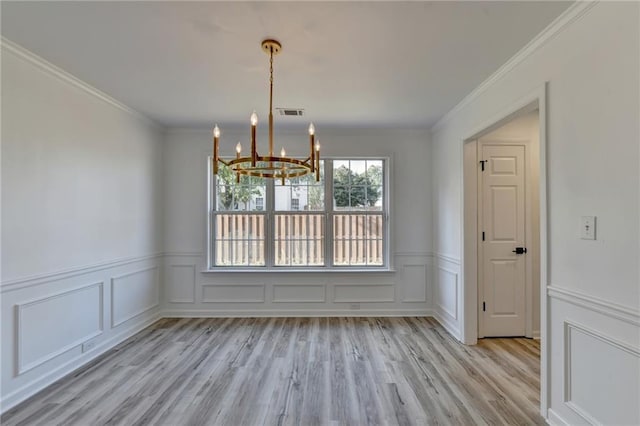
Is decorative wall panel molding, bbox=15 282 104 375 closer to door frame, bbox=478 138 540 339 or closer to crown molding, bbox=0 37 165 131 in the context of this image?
crown molding, bbox=0 37 165 131

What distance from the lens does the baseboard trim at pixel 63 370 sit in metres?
2.18

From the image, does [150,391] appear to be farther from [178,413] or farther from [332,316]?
[332,316]

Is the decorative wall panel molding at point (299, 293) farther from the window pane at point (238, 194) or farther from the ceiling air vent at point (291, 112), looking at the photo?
the ceiling air vent at point (291, 112)

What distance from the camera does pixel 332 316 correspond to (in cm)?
418

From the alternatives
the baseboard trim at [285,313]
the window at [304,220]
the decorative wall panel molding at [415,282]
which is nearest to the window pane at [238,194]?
the window at [304,220]

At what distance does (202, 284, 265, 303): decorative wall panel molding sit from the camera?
4211 mm

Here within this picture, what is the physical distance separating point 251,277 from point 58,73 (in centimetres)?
289

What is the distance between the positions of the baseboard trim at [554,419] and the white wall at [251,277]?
2.21 metres

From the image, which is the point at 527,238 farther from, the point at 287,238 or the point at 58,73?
the point at 58,73

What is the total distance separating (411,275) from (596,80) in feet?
9.99

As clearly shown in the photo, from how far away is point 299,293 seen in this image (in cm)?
422

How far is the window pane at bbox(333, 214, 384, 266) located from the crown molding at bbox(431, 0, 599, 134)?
6.21 feet

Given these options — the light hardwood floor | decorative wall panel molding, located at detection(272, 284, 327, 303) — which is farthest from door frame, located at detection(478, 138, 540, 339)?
decorative wall panel molding, located at detection(272, 284, 327, 303)

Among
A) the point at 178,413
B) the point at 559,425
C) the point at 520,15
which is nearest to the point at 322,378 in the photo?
the point at 178,413
